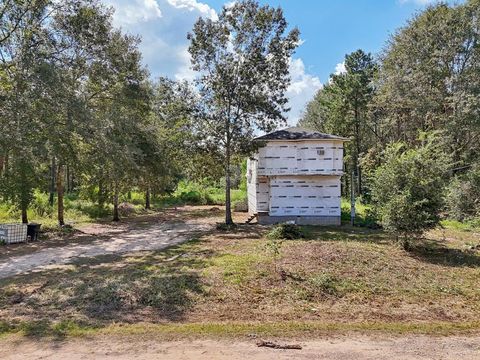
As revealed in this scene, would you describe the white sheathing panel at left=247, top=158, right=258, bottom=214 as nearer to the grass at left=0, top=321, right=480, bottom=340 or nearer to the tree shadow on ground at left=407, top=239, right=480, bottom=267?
the tree shadow on ground at left=407, top=239, right=480, bottom=267

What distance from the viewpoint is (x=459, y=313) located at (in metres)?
9.08

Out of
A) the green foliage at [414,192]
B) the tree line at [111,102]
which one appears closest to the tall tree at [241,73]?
the tree line at [111,102]

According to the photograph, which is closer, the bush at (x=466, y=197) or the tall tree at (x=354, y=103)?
the bush at (x=466, y=197)

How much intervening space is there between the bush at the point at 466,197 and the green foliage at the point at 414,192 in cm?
982

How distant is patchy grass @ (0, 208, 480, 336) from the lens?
8.05 m

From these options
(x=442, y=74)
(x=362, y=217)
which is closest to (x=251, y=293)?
(x=362, y=217)

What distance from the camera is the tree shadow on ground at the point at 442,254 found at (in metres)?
14.1

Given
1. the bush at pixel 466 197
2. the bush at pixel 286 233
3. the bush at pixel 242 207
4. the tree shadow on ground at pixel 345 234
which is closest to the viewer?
the bush at pixel 286 233

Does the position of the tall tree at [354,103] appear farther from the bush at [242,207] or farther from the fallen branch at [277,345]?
the fallen branch at [277,345]

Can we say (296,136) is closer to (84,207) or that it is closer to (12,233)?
(12,233)

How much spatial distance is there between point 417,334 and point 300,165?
1709 centimetres

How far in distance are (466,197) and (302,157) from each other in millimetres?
10133

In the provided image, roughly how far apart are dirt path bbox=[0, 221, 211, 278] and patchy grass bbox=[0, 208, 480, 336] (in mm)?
1071

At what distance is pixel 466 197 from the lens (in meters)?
24.2
